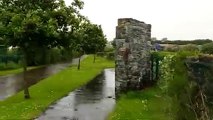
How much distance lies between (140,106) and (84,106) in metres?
2.00

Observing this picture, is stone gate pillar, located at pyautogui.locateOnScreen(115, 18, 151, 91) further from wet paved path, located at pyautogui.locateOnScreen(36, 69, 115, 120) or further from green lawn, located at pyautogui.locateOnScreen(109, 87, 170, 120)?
wet paved path, located at pyautogui.locateOnScreen(36, 69, 115, 120)

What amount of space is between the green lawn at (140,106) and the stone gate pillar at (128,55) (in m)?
0.62

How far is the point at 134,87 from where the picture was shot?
734 inches

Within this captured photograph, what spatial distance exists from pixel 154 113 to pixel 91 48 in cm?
2566

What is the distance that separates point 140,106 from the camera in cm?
1552

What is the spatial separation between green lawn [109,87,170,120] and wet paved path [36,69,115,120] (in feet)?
1.32

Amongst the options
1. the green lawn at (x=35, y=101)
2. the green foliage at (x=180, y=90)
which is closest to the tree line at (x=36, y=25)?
the green lawn at (x=35, y=101)

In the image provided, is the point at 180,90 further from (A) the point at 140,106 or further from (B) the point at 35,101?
(B) the point at 35,101

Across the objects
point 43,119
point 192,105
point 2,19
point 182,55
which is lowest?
point 43,119

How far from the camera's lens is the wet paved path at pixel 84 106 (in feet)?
45.5

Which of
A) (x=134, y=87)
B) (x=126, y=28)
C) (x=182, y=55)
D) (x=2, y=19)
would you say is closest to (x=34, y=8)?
(x=2, y=19)

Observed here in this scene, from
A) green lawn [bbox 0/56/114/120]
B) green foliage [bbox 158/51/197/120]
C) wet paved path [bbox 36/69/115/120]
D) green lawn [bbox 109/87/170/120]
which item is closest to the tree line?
green lawn [bbox 0/56/114/120]

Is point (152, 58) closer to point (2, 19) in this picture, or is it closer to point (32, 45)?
point (32, 45)

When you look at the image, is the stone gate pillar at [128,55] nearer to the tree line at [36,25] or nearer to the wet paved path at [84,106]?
the wet paved path at [84,106]
